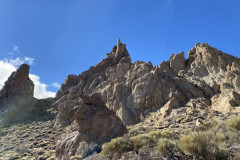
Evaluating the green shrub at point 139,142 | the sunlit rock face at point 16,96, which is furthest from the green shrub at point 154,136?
the sunlit rock face at point 16,96

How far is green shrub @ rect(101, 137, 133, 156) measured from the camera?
870 cm

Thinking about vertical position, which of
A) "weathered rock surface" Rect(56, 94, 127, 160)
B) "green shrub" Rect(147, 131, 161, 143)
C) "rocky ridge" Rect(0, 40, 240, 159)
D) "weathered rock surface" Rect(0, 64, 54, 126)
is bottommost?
"green shrub" Rect(147, 131, 161, 143)

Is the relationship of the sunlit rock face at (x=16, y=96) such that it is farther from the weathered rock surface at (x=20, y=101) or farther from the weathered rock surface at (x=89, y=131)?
the weathered rock surface at (x=89, y=131)

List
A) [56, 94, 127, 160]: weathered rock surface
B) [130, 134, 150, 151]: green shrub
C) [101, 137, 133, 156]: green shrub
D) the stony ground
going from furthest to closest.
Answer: the stony ground → [56, 94, 127, 160]: weathered rock surface → [130, 134, 150, 151]: green shrub → [101, 137, 133, 156]: green shrub

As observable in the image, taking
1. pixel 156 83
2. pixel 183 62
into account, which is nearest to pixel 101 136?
pixel 156 83

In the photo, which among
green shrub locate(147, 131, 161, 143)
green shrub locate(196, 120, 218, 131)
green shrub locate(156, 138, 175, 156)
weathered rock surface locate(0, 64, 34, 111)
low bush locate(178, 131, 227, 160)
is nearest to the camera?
low bush locate(178, 131, 227, 160)

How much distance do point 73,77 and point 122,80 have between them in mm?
31946

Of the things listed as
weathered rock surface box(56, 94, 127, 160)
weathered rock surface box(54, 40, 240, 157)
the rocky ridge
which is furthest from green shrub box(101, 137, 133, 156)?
weathered rock surface box(54, 40, 240, 157)

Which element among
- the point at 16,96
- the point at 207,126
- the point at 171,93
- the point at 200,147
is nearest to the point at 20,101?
the point at 16,96

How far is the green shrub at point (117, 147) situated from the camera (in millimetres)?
8702

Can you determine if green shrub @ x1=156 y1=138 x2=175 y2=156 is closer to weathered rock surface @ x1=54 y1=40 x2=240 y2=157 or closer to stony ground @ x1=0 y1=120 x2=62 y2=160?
weathered rock surface @ x1=54 y1=40 x2=240 y2=157

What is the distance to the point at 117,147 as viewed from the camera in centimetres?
892

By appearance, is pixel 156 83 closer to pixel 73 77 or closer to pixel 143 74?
pixel 143 74

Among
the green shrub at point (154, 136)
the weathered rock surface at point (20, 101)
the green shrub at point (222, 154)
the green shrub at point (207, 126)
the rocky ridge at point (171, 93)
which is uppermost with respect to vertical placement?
the weathered rock surface at point (20, 101)
